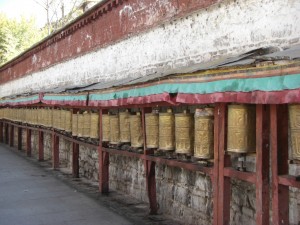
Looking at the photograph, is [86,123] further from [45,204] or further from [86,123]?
[45,204]

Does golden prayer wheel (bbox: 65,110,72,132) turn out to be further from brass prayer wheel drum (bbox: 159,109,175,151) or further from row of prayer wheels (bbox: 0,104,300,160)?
brass prayer wheel drum (bbox: 159,109,175,151)

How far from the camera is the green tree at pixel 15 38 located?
35562 mm

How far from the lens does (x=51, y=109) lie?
1170 centimetres

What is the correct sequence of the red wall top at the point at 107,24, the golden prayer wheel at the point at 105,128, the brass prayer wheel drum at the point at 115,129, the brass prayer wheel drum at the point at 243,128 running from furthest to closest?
the golden prayer wheel at the point at 105,128, the brass prayer wheel drum at the point at 115,129, the red wall top at the point at 107,24, the brass prayer wheel drum at the point at 243,128

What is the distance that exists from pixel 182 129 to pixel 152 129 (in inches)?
31.6

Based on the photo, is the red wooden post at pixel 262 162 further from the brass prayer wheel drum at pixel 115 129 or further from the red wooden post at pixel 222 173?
the brass prayer wheel drum at pixel 115 129

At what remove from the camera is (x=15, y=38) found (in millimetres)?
36188

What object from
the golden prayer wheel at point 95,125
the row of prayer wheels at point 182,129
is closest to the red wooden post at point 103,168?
the golden prayer wheel at point 95,125

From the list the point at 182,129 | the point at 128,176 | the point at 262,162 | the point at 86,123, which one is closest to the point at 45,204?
the point at 128,176

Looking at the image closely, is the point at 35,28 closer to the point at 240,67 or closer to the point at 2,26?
the point at 2,26

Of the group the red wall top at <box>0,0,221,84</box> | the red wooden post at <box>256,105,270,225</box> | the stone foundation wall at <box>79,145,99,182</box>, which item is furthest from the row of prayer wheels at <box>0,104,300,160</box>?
the red wall top at <box>0,0,221,84</box>

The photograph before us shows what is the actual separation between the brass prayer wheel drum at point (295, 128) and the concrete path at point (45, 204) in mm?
3374

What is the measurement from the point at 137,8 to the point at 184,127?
3707 millimetres

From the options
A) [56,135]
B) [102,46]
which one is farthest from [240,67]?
Answer: [56,135]
